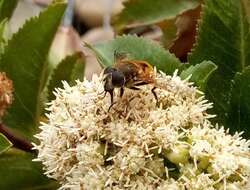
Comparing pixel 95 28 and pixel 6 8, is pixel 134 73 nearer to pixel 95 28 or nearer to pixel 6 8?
pixel 6 8

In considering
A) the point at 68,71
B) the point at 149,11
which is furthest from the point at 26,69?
the point at 149,11

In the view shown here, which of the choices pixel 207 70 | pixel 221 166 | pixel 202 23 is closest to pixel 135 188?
pixel 221 166

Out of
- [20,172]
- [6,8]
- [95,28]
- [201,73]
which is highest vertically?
[95,28]

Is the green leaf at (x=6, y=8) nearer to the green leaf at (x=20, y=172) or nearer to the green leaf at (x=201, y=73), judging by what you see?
the green leaf at (x=20, y=172)

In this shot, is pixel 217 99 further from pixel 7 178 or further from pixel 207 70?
pixel 7 178

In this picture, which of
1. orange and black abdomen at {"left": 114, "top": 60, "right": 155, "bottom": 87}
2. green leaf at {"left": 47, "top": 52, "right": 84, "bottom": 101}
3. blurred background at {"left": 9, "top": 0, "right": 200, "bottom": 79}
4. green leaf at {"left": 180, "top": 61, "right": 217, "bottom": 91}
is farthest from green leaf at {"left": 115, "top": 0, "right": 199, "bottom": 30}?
orange and black abdomen at {"left": 114, "top": 60, "right": 155, "bottom": 87}

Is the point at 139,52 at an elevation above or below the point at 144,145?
above

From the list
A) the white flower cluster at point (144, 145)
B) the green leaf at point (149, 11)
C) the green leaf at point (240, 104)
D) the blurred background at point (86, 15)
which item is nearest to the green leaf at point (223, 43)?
the green leaf at point (240, 104)
